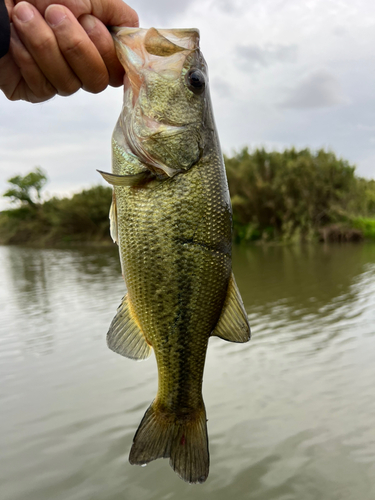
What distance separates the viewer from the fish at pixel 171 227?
6.17 ft

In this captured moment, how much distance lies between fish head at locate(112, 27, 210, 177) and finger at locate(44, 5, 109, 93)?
0.13 m

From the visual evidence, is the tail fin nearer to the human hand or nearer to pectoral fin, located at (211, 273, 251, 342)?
pectoral fin, located at (211, 273, 251, 342)

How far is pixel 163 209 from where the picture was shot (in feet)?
6.08

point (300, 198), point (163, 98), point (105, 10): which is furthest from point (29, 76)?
point (300, 198)

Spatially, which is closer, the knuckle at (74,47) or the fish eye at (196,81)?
the knuckle at (74,47)

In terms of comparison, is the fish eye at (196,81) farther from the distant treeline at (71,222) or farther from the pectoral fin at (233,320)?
the distant treeline at (71,222)

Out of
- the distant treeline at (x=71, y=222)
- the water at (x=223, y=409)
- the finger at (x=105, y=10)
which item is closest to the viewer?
the finger at (x=105, y=10)

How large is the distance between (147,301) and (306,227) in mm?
27291

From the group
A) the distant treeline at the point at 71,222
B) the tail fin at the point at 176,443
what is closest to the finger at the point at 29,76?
the tail fin at the point at 176,443

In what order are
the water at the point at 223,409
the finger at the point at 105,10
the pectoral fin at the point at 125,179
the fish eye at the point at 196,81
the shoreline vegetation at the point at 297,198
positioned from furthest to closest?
the shoreline vegetation at the point at 297,198, the water at the point at 223,409, the fish eye at the point at 196,81, the finger at the point at 105,10, the pectoral fin at the point at 125,179

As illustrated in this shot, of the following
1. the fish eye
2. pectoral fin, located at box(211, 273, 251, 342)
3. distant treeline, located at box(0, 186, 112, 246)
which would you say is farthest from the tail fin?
distant treeline, located at box(0, 186, 112, 246)

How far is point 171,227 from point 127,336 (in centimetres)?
56

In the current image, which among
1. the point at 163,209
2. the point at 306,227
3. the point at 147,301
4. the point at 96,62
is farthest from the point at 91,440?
the point at 306,227

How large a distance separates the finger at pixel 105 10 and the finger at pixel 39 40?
0.32 feet
